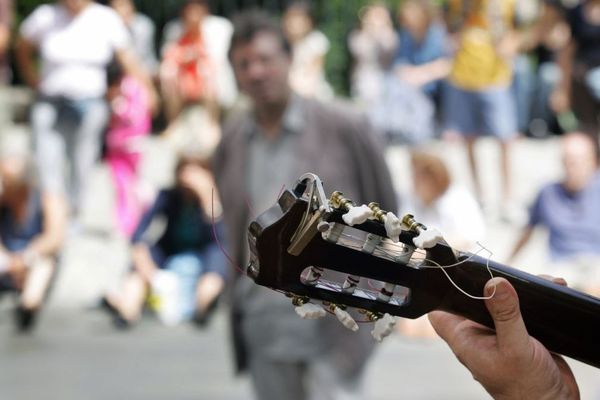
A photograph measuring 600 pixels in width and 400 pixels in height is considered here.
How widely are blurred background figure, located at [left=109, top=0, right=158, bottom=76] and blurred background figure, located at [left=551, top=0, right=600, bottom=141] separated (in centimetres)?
347

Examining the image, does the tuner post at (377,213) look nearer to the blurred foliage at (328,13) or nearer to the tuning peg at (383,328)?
the tuning peg at (383,328)

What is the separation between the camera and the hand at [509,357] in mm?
1817

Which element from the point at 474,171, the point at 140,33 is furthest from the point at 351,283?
the point at 140,33

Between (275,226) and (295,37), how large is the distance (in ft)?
29.1

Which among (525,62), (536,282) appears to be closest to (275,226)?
(536,282)

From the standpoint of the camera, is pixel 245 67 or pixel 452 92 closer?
pixel 245 67

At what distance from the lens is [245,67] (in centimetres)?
423

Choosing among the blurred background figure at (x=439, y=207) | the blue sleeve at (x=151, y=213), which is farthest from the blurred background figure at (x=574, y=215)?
the blue sleeve at (x=151, y=213)

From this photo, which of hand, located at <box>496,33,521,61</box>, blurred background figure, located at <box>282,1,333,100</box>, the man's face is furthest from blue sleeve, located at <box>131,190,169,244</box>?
the man's face

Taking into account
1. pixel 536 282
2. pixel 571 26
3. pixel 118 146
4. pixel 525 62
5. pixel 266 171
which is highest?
pixel 536 282

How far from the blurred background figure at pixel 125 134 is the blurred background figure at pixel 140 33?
3.73 ft

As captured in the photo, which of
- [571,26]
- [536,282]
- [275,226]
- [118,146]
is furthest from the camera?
[118,146]

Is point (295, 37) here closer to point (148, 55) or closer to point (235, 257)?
point (148, 55)

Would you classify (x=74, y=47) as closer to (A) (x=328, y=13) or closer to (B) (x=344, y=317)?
(A) (x=328, y=13)
